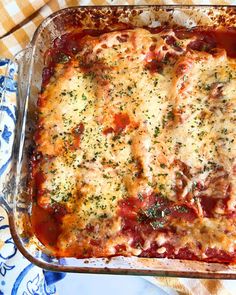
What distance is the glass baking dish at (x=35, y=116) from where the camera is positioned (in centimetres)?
261

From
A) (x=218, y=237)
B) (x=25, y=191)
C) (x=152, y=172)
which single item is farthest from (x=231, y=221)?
(x=25, y=191)

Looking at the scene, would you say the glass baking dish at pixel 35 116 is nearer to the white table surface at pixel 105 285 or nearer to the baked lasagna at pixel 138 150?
the baked lasagna at pixel 138 150

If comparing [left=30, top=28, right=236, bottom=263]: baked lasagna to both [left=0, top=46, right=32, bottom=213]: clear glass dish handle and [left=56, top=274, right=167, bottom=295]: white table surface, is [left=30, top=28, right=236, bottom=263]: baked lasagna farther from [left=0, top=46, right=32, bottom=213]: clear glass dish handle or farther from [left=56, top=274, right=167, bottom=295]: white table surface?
[left=56, top=274, right=167, bottom=295]: white table surface

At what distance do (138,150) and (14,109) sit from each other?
30.7 inches

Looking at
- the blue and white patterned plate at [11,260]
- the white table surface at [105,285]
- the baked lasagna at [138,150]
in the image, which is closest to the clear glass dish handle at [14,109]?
the blue and white patterned plate at [11,260]

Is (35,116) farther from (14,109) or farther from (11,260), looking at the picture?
(11,260)

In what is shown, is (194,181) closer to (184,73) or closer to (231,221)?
(231,221)

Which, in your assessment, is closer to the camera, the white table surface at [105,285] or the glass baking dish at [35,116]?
the glass baking dish at [35,116]

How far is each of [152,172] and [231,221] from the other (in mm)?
493

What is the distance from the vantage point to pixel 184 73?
2826mm

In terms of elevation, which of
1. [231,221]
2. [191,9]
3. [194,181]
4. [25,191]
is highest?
[191,9]

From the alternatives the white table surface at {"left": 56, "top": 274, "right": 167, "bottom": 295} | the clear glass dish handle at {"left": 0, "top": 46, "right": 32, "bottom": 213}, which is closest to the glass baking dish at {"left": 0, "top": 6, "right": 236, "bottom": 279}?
the clear glass dish handle at {"left": 0, "top": 46, "right": 32, "bottom": 213}

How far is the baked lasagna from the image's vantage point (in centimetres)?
266

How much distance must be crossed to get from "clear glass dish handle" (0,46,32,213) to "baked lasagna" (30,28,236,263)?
0.38 ft
